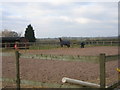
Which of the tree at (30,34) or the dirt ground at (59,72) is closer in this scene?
the dirt ground at (59,72)

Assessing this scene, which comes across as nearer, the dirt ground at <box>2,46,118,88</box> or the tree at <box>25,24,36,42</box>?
the dirt ground at <box>2,46,118,88</box>

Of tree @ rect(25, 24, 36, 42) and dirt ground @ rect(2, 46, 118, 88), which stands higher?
tree @ rect(25, 24, 36, 42)

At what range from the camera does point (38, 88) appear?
197 inches

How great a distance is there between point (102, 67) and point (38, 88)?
222 cm

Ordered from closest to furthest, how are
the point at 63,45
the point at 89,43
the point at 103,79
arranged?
the point at 103,79 → the point at 63,45 → the point at 89,43

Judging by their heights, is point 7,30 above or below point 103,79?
above

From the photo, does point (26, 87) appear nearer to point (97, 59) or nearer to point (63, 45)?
point (97, 59)

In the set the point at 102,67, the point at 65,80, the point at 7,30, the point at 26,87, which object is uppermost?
the point at 7,30

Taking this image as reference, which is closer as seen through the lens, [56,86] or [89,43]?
[56,86]

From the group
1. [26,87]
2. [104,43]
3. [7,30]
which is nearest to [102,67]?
[26,87]

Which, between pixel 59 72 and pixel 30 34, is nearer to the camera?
pixel 59 72

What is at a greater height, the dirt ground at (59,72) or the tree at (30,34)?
the tree at (30,34)

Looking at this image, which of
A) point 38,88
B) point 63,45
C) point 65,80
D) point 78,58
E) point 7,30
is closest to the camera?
point 78,58

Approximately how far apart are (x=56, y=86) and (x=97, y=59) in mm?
1164
